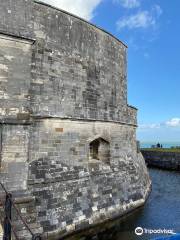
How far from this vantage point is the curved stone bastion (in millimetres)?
8117

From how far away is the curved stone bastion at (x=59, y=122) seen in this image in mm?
8117

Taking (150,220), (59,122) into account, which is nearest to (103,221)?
(150,220)

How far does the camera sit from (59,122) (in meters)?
9.66

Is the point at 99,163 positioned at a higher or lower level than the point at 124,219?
higher

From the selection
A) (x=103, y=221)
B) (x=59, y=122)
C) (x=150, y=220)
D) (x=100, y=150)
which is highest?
(x=59, y=122)

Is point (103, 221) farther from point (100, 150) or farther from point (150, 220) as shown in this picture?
point (100, 150)

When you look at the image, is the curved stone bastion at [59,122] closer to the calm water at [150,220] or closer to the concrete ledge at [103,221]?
the concrete ledge at [103,221]

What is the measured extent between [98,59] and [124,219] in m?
6.38

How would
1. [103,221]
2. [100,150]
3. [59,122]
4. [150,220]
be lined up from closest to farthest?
[59,122], [103,221], [150,220], [100,150]

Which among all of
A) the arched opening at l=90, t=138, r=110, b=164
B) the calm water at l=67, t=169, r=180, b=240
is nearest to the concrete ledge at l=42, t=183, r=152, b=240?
the calm water at l=67, t=169, r=180, b=240

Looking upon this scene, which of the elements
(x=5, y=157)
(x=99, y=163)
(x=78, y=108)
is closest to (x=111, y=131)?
(x=99, y=163)

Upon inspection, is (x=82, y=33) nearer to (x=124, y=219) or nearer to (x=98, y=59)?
(x=98, y=59)

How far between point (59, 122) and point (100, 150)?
116 inches

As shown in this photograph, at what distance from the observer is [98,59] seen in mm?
11656
